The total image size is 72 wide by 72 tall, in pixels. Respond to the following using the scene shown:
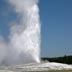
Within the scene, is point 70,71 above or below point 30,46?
below

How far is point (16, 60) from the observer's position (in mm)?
80125

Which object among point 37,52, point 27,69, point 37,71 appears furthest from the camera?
point 37,52

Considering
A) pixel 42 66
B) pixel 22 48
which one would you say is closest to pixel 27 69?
pixel 42 66

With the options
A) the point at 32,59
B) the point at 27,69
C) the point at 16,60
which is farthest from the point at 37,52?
the point at 27,69

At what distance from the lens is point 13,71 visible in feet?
184

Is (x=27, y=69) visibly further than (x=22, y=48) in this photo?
No

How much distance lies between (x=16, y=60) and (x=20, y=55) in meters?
2.36

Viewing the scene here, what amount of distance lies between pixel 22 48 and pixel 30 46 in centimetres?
390

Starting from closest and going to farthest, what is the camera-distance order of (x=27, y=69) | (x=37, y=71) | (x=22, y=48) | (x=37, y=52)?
(x=37, y=71)
(x=27, y=69)
(x=37, y=52)
(x=22, y=48)

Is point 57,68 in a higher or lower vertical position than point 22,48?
lower

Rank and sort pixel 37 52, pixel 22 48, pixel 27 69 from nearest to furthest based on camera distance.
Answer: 1. pixel 27 69
2. pixel 37 52
3. pixel 22 48

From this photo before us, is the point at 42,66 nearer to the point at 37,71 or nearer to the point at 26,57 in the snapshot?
the point at 37,71

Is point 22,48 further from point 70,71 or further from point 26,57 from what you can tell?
point 70,71

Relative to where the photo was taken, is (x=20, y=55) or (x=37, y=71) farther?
(x=20, y=55)
